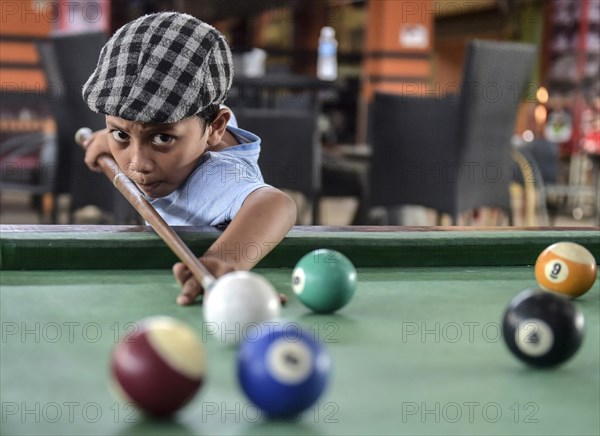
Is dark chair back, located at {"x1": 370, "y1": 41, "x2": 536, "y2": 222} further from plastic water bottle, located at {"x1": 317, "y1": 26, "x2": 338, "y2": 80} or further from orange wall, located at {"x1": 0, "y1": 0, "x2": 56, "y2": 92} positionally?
plastic water bottle, located at {"x1": 317, "y1": 26, "x2": 338, "y2": 80}

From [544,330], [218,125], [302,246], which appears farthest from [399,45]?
[544,330]

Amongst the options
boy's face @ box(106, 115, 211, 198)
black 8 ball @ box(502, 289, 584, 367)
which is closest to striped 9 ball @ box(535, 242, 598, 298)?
black 8 ball @ box(502, 289, 584, 367)

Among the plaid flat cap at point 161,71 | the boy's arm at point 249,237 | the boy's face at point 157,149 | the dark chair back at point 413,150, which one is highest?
the plaid flat cap at point 161,71

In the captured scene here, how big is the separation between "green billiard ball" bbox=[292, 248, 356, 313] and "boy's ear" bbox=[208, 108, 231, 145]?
575 millimetres

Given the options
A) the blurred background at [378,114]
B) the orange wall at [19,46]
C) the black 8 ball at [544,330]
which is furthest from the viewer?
the orange wall at [19,46]

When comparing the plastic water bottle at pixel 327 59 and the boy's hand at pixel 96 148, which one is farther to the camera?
the plastic water bottle at pixel 327 59

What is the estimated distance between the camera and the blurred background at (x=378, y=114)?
3.41 metres

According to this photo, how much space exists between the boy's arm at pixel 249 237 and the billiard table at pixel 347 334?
0.02m

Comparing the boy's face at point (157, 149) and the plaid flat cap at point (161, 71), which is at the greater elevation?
the plaid flat cap at point (161, 71)

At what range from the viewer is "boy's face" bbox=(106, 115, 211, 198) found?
4.91ft

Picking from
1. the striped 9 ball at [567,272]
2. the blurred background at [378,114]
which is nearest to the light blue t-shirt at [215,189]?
the striped 9 ball at [567,272]

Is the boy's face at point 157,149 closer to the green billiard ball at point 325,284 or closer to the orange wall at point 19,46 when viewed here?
the green billiard ball at point 325,284

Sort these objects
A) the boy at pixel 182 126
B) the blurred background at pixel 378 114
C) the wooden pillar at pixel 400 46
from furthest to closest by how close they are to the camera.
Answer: the wooden pillar at pixel 400 46 → the blurred background at pixel 378 114 → the boy at pixel 182 126

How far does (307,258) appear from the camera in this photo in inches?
47.6
